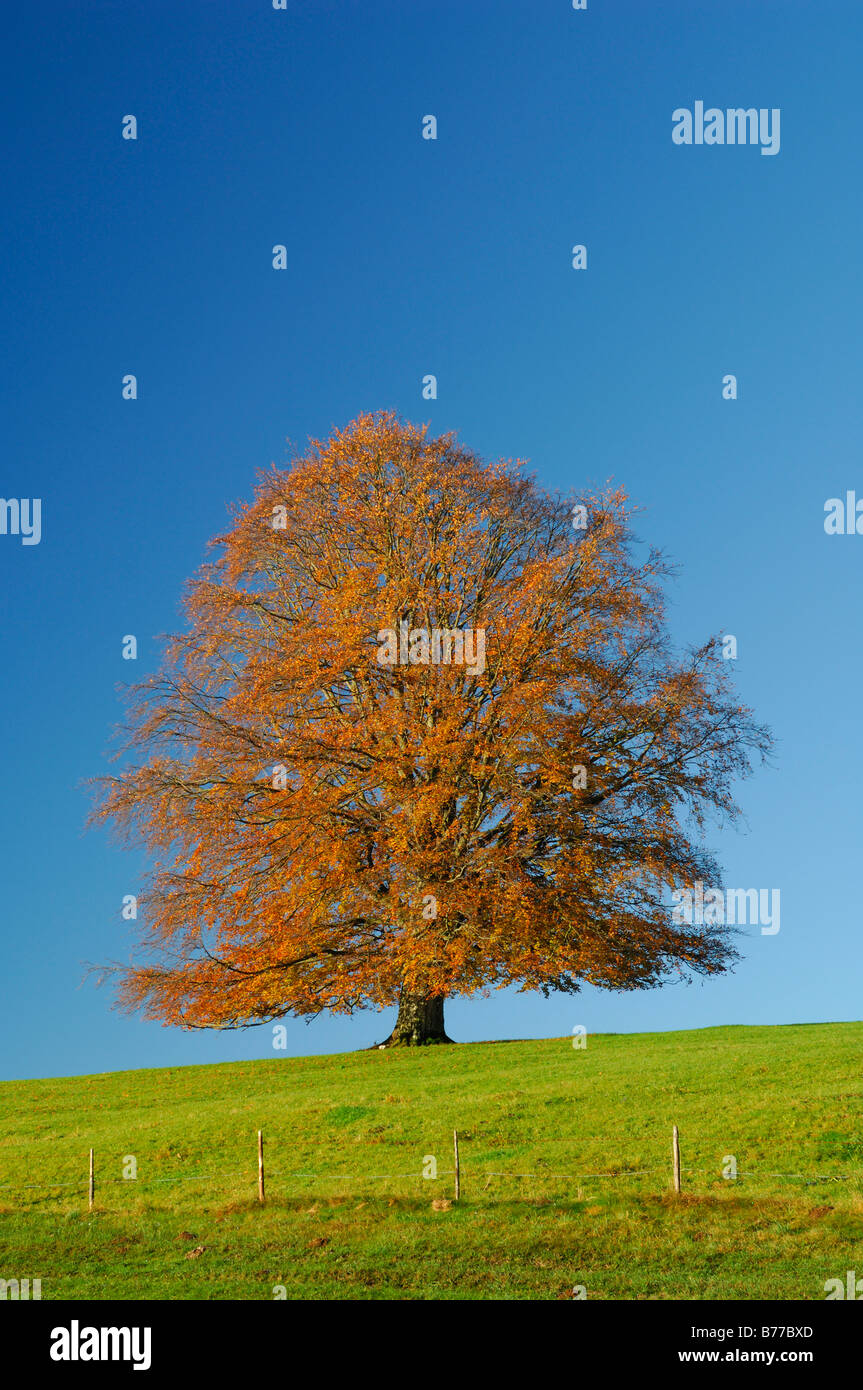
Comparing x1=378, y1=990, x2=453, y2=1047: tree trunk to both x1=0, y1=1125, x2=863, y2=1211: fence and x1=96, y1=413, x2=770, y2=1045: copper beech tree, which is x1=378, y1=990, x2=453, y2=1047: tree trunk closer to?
x1=96, y1=413, x2=770, y2=1045: copper beech tree

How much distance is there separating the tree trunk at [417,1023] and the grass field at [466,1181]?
223cm

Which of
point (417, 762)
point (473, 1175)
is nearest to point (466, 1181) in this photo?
point (473, 1175)

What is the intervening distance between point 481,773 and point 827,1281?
18204 millimetres

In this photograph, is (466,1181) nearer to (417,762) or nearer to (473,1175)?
(473,1175)

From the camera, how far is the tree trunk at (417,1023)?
31.8 meters

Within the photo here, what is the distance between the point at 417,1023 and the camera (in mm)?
32031

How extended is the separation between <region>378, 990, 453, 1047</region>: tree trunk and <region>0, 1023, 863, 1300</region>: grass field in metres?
2.23

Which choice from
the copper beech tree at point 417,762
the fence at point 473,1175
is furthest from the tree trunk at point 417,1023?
the fence at point 473,1175

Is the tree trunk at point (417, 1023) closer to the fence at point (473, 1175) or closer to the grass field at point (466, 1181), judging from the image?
the grass field at point (466, 1181)

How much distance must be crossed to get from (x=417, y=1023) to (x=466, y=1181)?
14602 mm

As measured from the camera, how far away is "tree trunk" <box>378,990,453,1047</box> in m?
31.8

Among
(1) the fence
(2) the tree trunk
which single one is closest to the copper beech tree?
(2) the tree trunk

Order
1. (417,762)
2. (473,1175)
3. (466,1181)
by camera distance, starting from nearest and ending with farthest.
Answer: (466,1181) < (473,1175) < (417,762)
